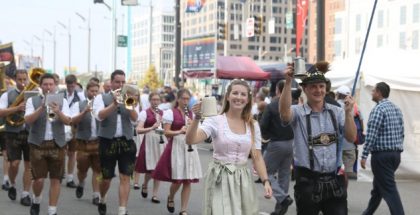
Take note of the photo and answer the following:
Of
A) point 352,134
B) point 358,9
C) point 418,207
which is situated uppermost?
point 358,9

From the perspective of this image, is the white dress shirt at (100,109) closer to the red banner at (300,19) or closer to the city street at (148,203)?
the city street at (148,203)

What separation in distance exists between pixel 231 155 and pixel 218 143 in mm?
146

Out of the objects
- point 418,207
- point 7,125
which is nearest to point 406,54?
point 418,207

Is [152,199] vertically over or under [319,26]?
under

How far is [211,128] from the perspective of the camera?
534 centimetres

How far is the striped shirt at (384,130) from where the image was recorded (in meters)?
7.70

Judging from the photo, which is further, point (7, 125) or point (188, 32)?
point (188, 32)

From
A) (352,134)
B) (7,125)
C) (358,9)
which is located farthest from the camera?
(358,9)

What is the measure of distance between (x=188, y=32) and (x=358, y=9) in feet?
244

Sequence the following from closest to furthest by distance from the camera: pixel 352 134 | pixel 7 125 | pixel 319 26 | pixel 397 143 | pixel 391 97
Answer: pixel 352 134 < pixel 397 143 < pixel 7 125 < pixel 391 97 < pixel 319 26

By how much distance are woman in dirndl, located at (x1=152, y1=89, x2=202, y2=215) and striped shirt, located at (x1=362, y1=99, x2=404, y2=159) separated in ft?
7.49

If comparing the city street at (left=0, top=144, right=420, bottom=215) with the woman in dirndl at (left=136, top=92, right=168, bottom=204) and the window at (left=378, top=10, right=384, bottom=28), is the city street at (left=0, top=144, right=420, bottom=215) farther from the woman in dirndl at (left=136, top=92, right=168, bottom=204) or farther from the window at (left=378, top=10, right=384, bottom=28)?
the window at (left=378, top=10, right=384, bottom=28)

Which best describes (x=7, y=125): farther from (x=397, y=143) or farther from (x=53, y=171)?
(x=397, y=143)

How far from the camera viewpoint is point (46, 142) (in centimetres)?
795
